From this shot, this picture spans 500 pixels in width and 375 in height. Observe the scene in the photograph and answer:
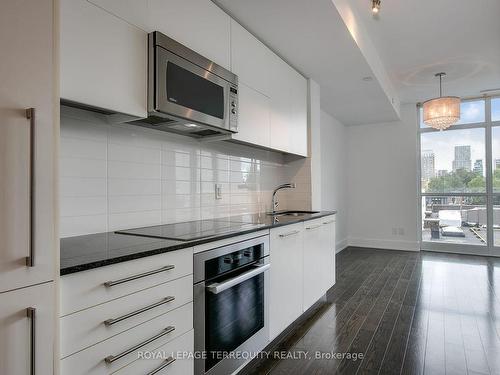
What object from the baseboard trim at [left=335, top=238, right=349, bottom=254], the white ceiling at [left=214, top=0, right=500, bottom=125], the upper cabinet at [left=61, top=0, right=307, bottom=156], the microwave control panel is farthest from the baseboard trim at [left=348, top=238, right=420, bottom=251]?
→ the microwave control panel

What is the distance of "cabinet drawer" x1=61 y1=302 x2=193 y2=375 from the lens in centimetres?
106

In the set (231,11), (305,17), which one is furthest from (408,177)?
(231,11)

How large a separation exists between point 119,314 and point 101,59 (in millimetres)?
1081

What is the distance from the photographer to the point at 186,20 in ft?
6.12

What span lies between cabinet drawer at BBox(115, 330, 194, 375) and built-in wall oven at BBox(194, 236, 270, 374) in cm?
5

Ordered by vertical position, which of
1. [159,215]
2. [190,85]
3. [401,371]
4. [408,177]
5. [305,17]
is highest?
[305,17]

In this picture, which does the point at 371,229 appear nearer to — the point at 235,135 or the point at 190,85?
the point at 235,135

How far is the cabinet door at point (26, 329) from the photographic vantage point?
85cm

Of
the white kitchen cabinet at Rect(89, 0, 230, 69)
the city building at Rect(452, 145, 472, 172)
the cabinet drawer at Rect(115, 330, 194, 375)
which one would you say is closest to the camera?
the cabinet drawer at Rect(115, 330, 194, 375)

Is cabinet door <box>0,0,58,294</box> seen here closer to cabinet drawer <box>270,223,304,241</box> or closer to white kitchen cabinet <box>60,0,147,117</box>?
white kitchen cabinet <box>60,0,147,117</box>

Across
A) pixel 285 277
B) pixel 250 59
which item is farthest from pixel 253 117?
pixel 285 277

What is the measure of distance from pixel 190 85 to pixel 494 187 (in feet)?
18.6

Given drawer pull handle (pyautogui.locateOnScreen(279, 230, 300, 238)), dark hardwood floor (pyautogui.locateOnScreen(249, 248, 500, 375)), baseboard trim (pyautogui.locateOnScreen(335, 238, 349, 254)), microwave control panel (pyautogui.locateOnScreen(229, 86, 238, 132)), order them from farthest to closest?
baseboard trim (pyautogui.locateOnScreen(335, 238, 349, 254)) < drawer pull handle (pyautogui.locateOnScreen(279, 230, 300, 238)) < microwave control panel (pyautogui.locateOnScreen(229, 86, 238, 132)) < dark hardwood floor (pyautogui.locateOnScreen(249, 248, 500, 375))

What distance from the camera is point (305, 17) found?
231 cm
